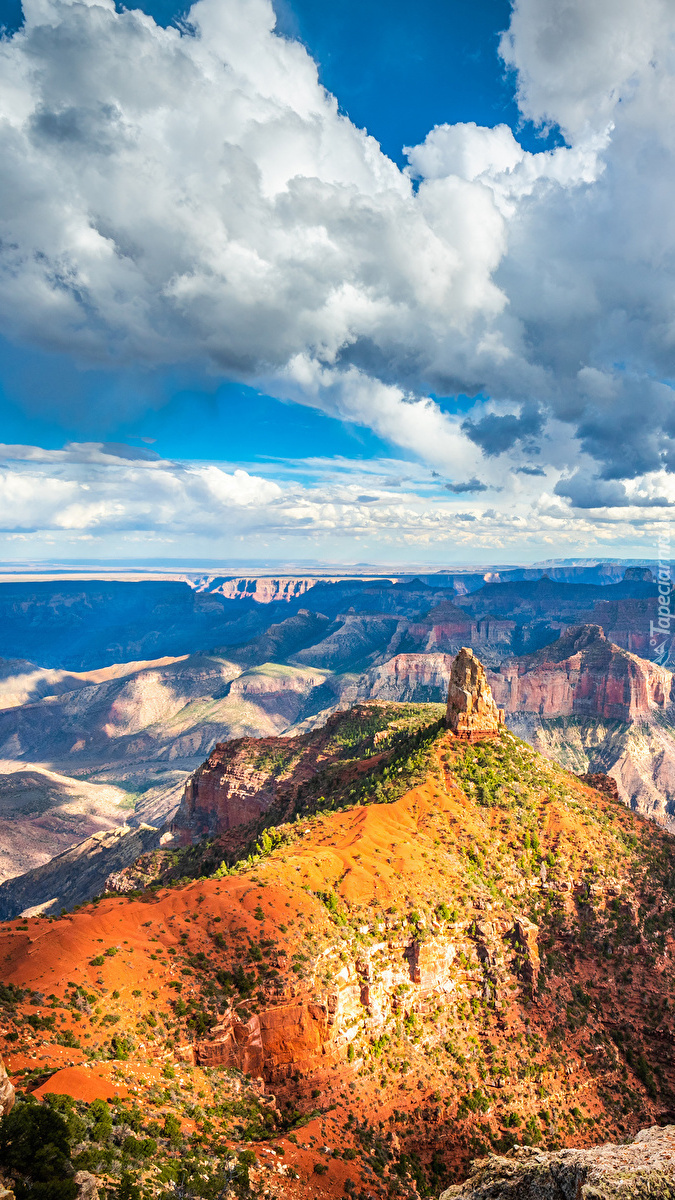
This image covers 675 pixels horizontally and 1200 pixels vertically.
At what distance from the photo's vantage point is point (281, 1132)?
40.0 m

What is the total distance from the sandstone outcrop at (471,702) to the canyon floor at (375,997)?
12.8ft

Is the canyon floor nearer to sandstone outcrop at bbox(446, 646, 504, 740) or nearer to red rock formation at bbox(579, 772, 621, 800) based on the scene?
sandstone outcrop at bbox(446, 646, 504, 740)

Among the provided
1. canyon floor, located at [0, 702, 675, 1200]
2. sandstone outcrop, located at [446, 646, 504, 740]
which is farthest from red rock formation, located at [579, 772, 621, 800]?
sandstone outcrop, located at [446, 646, 504, 740]

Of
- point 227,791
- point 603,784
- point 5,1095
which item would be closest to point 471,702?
point 603,784

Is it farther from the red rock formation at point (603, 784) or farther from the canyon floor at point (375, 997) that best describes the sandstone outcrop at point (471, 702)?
the red rock formation at point (603, 784)

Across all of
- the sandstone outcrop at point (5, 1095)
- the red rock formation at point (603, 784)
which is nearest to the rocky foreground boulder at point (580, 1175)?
the sandstone outcrop at point (5, 1095)

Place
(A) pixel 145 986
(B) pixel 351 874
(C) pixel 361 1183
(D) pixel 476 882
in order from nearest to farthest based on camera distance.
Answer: (C) pixel 361 1183, (A) pixel 145 986, (B) pixel 351 874, (D) pixel 476 882

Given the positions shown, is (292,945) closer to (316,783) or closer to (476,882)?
(476,882)

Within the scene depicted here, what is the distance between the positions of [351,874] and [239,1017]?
15.3m

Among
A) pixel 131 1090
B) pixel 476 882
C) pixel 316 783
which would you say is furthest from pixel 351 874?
pixel 316 783

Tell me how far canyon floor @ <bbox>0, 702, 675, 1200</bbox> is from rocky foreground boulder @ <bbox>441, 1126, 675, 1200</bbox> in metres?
7.54

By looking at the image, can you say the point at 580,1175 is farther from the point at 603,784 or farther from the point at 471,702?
the point at 603,784

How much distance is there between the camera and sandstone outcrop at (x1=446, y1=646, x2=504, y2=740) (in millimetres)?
79375

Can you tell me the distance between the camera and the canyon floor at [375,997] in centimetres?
3525
